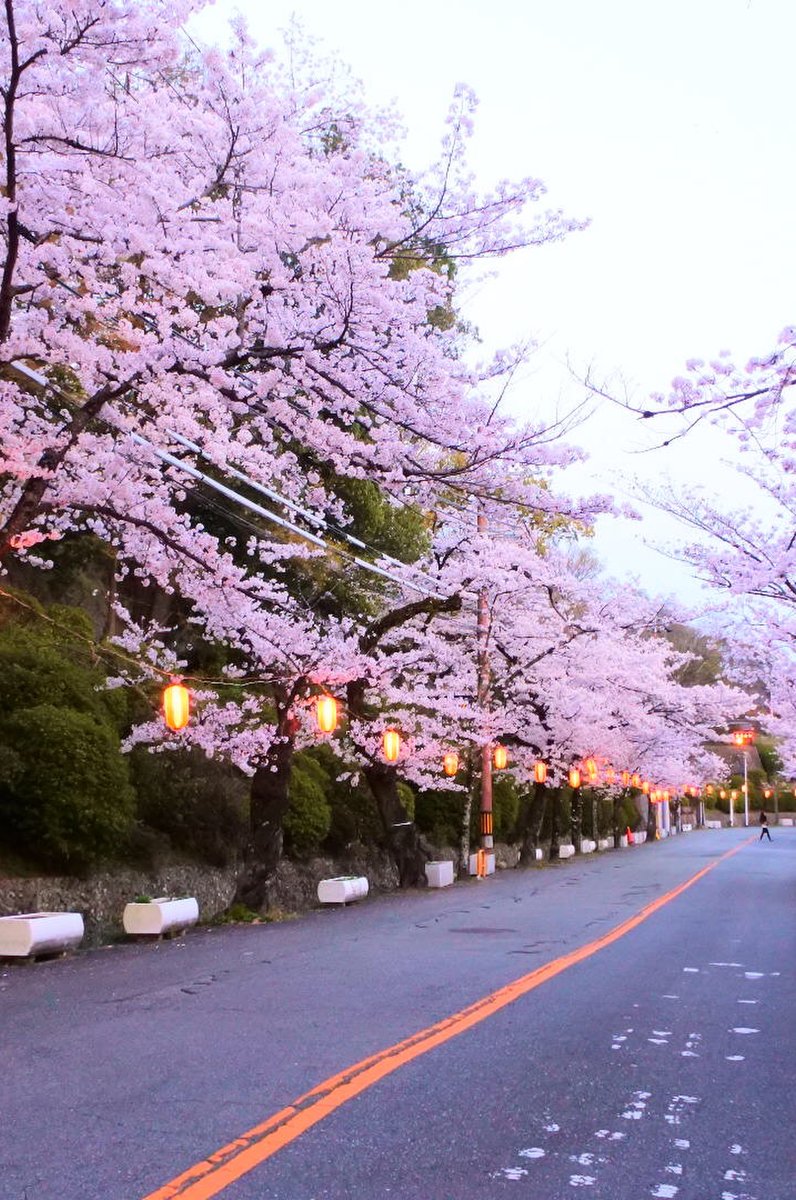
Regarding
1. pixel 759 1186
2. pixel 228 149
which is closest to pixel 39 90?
pixel 228 149

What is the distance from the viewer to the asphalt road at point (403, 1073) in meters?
4.68

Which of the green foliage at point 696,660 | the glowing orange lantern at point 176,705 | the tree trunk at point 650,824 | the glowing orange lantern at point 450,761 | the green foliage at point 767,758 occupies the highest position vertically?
the green foliage at point 696,660

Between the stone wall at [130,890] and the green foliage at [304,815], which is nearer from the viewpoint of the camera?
the stone wall at [130,890]

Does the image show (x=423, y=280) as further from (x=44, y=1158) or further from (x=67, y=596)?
(x=67, y=596)

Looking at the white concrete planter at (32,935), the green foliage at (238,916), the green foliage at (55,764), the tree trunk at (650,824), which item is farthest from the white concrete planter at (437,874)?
the tree trunk at (650,824)

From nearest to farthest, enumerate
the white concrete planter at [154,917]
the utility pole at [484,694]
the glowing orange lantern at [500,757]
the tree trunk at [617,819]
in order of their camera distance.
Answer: the white concrete planter at [154,917]
the utility pole at [484,694]
the glowing orange lantern at [500,757]
the tree trunk at [617,819]

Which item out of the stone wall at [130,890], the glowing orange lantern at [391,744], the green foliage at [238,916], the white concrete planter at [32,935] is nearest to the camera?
the white concrete planter at [32,935]

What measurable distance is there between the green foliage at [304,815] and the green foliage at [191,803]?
103 centimetres

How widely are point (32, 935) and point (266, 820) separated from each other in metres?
6.91

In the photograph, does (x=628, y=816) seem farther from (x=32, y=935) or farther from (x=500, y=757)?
(x=32, y=935)

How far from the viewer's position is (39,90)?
8.48 m

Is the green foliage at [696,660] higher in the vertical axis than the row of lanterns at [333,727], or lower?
higher

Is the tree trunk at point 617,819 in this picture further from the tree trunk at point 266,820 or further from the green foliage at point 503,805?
the tree trunk at point 266,820

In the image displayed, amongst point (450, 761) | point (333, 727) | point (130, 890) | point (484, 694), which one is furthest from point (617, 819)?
point (333, 727)
